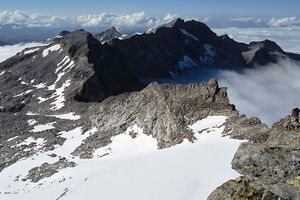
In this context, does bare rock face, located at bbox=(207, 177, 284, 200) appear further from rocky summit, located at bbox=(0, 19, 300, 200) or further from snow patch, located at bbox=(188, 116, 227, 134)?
snow patch, located at bbox=(188, 116, 227, 134)

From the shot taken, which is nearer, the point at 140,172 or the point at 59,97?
the point at 140,172

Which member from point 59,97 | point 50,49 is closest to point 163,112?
point 59,97

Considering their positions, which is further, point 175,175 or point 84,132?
point 84,132

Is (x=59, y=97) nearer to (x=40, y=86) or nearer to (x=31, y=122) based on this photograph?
(x=40, y=86)

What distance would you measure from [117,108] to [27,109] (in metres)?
39.8

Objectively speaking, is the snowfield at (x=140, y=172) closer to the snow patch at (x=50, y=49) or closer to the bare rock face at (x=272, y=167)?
the bare rock face at (x=272, y=167)

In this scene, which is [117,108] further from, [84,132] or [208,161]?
[208,161]

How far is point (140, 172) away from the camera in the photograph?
2938cm

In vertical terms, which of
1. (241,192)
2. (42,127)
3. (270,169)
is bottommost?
(42,127)

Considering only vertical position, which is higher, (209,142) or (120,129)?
(209,142)

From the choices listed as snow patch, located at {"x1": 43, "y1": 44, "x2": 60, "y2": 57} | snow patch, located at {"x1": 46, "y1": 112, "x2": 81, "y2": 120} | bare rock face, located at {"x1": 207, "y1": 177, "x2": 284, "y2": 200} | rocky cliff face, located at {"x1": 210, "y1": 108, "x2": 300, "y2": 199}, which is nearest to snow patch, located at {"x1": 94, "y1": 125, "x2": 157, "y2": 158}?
snow patch, located at {"x1": 46, "y1": 112, "x2": 81, "y2": 120}

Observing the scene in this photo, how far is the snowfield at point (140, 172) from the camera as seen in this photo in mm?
23297

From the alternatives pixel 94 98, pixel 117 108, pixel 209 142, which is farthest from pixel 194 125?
pixel 94 98

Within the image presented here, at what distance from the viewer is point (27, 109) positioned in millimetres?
87750
